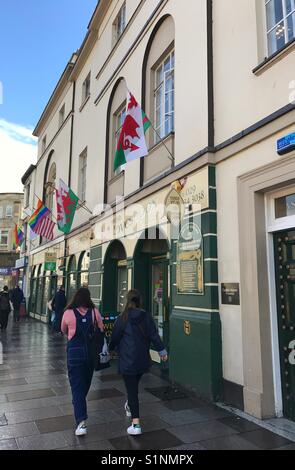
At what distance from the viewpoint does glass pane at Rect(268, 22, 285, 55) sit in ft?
19.7

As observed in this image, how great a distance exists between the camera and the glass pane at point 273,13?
612cm

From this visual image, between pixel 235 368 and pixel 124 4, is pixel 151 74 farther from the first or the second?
pixel 235 368

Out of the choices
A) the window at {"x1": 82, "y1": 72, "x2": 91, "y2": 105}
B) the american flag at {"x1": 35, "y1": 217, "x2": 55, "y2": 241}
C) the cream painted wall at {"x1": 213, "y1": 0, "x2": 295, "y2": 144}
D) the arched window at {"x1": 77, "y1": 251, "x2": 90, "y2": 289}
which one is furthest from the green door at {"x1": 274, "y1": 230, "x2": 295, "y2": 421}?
the american flag at {"x1": 35, "y1": 217, "x2": 55, "y2": 241}

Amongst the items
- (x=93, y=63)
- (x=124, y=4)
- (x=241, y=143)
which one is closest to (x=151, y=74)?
(x=124, y=4)

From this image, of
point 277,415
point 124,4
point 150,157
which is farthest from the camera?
point 124,4

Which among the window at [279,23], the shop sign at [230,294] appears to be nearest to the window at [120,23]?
the window at [279,23]

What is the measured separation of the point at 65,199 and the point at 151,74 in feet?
18.0

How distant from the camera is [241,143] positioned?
6238 millimetres

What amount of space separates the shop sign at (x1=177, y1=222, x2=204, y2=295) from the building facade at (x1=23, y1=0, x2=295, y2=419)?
34mm

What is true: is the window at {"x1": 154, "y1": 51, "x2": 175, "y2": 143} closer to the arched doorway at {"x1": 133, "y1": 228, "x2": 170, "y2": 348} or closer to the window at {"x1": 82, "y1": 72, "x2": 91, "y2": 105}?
the arched doorway at {"x1": 133, "y1": 228, "x2": 170, "y2": 348}

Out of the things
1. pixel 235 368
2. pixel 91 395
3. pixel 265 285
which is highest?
pixel 265 285

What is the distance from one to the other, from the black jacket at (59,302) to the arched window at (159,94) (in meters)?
7.69

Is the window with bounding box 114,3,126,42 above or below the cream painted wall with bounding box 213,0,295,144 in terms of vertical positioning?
above

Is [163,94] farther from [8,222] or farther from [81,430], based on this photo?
[8,222]
